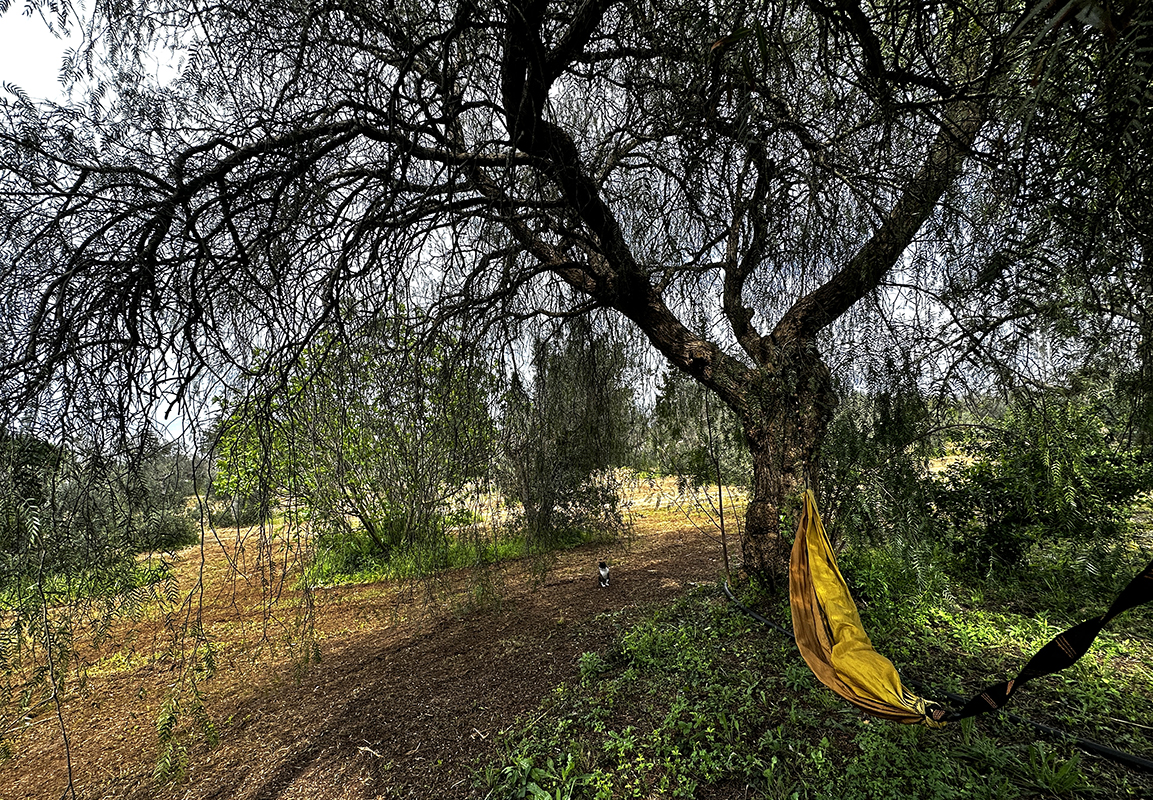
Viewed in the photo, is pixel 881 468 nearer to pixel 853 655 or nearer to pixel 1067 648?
pixel 853 655

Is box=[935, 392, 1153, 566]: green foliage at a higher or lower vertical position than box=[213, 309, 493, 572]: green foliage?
lower

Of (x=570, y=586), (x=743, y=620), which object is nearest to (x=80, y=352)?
(x=743, y=620)

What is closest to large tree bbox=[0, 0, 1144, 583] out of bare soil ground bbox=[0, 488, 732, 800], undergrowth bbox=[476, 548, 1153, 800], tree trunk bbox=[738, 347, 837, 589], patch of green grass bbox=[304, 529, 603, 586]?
tree trunk bbox=[738, 347, 837, 589]

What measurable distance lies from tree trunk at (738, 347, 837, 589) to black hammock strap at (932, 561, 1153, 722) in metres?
1.61

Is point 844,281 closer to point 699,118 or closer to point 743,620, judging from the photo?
point 699,118

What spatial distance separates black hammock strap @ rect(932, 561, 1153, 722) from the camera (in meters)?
1.03

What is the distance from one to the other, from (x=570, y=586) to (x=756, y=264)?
3.48 meters

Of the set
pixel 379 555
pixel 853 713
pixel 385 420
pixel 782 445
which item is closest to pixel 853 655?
pixel 853 713

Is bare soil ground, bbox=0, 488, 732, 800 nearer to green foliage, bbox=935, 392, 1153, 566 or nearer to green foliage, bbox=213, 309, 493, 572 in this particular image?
green foliage, bbox=213, 309, 493, 572

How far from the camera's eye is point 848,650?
80.9 inches

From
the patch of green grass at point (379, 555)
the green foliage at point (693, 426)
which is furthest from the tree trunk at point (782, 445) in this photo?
the patch of green grass at point (379, 555)

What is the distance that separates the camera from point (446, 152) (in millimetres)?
2396

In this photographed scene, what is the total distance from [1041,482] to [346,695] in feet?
15.3

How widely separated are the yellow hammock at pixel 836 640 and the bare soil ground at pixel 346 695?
5.19 feet
